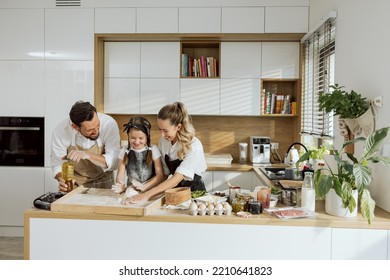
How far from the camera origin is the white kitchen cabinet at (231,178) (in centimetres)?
448

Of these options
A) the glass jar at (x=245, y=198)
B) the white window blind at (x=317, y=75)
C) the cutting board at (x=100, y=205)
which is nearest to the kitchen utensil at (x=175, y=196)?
the cutting board at (x=100, y=205)

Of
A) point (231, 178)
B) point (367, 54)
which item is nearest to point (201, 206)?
point (367, 54)

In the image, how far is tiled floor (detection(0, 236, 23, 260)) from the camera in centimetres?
397

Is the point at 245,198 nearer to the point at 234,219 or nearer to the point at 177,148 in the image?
the point at 234,219

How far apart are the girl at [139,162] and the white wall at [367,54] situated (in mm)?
1339

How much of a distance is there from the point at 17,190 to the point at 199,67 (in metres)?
2.45

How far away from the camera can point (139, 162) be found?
2576 mm

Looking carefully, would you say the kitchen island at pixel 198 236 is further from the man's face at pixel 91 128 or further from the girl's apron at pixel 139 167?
the man's face at pixel 91 128

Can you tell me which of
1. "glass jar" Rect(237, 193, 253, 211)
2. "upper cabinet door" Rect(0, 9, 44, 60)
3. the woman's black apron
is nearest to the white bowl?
"glass jar" Rect(237, 193, 253, 211)

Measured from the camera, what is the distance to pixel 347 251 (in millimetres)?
2135

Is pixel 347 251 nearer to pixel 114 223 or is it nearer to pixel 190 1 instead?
pixel 114 223

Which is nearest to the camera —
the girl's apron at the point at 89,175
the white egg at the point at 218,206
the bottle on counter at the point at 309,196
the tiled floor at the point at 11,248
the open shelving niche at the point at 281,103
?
the white egg at the point at 218,206

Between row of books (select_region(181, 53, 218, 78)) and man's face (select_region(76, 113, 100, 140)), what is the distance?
2071 millimetres
